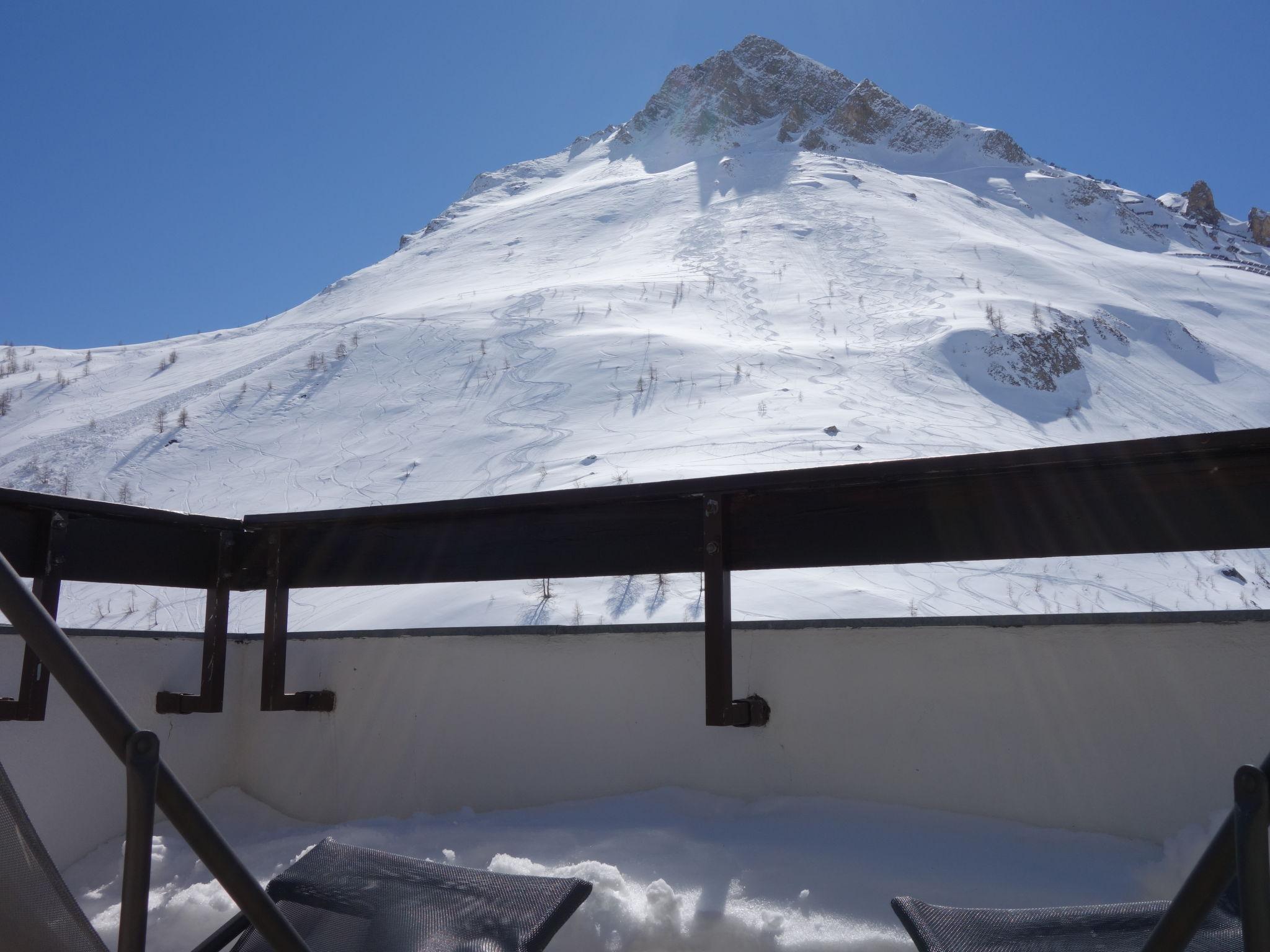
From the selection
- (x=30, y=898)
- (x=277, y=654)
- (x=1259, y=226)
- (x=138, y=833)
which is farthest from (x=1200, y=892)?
(x=1259, y=226)

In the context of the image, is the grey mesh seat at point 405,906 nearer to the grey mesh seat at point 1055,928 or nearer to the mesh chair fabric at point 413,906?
the mesh chair fabric at point 413,906

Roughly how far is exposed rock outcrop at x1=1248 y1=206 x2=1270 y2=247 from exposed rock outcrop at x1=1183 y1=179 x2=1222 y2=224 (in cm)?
168

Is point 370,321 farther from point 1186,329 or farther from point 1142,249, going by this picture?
point 1142,249

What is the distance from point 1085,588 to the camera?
33.0 ft

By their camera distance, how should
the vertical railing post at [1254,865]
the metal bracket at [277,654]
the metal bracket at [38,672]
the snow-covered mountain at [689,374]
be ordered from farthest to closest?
the snow-covered mountain at [689,374] < the metal bracket at [277,654] < the metal bracket at [38,672] < the vertical railing post at [1254,865]

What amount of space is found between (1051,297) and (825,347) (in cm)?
716

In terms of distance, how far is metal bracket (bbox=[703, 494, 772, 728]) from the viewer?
8.93 feet

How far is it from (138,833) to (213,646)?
2615 millimetres

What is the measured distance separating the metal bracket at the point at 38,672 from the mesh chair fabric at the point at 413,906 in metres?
1.25

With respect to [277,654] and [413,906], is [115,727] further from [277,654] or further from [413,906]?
[277,654]

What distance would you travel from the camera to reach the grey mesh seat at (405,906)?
169 centimetres

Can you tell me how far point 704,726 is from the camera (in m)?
3.16

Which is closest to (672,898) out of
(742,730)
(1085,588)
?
(742,730)

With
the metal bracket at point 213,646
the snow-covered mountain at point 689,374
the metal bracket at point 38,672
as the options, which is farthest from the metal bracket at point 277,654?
the snow-covered mountain at point 689,374
